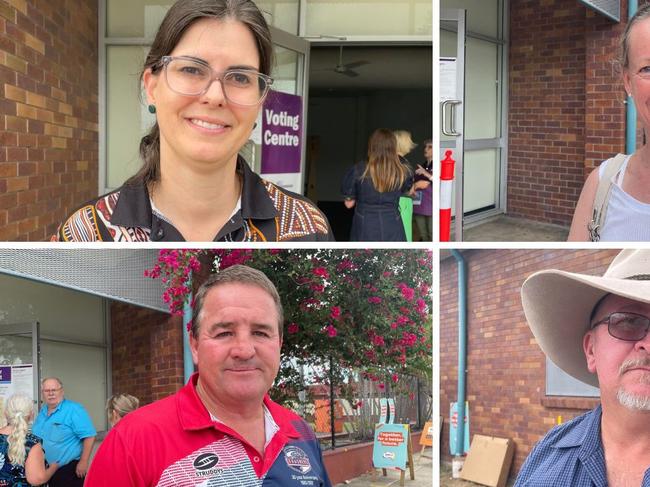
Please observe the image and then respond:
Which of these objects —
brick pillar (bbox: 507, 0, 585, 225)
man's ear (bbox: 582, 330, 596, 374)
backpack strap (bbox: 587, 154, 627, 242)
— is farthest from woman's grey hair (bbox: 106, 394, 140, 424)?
brick pillar (bbox: 507, 0, 585, 225)

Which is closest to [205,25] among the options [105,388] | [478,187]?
[105,388]

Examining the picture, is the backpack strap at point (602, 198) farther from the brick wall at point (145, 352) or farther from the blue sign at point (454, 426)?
the brick wall at point (145, 352)

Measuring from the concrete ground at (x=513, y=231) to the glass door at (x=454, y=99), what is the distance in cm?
107

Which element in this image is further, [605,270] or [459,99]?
[459,99]

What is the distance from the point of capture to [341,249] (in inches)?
99.1

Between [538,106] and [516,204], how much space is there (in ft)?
2.83

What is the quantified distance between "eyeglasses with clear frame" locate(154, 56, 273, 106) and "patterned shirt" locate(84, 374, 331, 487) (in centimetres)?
81

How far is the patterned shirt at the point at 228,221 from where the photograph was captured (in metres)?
Answer: 2.18

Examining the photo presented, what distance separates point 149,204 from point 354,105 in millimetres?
8547

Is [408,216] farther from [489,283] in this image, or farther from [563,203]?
[563,203]

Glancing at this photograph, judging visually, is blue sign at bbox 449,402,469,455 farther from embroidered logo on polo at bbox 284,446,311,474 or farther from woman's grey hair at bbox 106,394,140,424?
woman's grey hair at bbox 106,394,140,424

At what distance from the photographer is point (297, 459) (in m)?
2.29

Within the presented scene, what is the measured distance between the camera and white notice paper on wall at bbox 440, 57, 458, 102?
414 centimetres

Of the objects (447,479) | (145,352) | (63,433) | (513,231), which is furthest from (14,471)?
(513,231)
